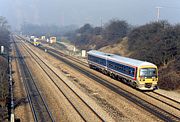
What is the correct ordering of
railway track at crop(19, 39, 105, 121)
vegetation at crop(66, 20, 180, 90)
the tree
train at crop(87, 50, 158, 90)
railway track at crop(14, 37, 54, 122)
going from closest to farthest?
railway track at crop(14, 37, 54, 122) < railway track at crop(19, 39, 105, 121) < train at crop(87, 50, 158, 90) < vegetation at crop(66, 20, 180, 90) < the tree

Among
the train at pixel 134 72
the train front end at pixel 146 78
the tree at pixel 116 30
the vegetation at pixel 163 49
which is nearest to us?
the train front end at pixel 146 78

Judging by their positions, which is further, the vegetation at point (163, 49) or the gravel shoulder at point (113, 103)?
the vegetation at point (163, 49)

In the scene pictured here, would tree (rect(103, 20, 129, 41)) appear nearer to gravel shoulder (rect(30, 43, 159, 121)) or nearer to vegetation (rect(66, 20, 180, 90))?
vegetation (rect(66, 20, 180, 90))

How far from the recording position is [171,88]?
2934 centimetres

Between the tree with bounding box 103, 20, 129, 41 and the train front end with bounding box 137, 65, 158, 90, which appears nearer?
the train front end with bounding box 137, 65, 158, 90

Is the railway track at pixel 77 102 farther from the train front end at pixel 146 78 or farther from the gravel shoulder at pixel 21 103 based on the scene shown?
the train front end at pixel 146 78

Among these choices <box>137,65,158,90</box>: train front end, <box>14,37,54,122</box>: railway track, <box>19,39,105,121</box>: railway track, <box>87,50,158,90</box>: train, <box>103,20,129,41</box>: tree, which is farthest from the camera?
<box>103,20,129,41</box>: tree

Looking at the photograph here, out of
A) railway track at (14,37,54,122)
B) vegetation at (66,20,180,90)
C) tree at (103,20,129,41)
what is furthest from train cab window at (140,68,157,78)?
tree at (103,20,129,41)

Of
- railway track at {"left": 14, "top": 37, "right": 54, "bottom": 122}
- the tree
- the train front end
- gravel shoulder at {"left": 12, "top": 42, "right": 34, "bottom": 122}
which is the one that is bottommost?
gravel shoulder at {"left": 12, "top": 42, "right": 34, "bottom": 122}

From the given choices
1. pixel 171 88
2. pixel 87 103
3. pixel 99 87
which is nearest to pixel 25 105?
pixel 87 103

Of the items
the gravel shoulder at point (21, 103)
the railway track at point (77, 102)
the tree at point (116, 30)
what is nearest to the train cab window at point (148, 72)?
the railway track at point (77, 102)

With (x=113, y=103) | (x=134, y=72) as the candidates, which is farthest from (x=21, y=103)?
(x=134, y=72)

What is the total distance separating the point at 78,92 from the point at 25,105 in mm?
5957

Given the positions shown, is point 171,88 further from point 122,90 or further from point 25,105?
point 25,105
